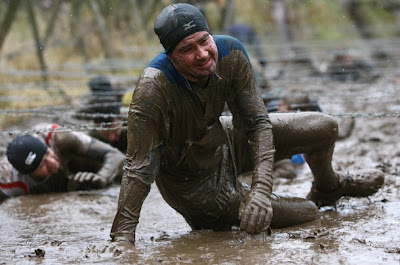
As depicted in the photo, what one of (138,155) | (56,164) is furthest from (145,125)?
(56,164)

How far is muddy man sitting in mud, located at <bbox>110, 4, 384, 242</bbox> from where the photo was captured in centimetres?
348

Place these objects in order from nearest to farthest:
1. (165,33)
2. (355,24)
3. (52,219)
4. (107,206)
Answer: (165,33), (52,219), (107,206), (355,24)

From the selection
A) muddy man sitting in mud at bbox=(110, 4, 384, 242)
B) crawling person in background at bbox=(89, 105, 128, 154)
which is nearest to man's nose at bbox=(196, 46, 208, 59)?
muddy man sitting in mud at bbox=(110, 4, 384, 242)

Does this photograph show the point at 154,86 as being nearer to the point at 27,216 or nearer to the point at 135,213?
the point at 135,213

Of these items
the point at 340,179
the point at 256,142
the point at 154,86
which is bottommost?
the point at 340,179

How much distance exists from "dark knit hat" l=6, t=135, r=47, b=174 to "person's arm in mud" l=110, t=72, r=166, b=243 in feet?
8.06

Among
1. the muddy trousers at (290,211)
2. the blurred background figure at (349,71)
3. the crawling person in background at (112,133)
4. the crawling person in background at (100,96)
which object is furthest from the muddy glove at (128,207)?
the blurred background figure at (349,71)

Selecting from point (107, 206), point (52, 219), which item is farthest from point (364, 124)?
point (52, 219)

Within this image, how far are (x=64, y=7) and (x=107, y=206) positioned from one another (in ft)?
53.3

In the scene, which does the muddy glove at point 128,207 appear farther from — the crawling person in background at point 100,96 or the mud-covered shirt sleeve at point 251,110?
the crawling person in background at point 100,96

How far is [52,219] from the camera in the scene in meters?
5.09

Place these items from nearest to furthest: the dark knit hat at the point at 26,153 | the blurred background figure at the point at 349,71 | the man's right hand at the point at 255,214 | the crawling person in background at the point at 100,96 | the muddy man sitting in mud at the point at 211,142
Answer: the man's right hand at the point at 255,214 < the muddy man sitting in mud at the point at 211,142 < the dark knit hat at the point at 26,153 < the crawling person in background at the point at 100,96 < the blurred background figure at the point at 349,71

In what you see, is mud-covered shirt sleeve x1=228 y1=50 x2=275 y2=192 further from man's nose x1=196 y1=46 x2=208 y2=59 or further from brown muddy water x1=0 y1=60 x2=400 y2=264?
brown muddy water x1=0 y1=60 x2=400 y2=264

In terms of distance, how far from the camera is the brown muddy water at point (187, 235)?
3.20 metres
